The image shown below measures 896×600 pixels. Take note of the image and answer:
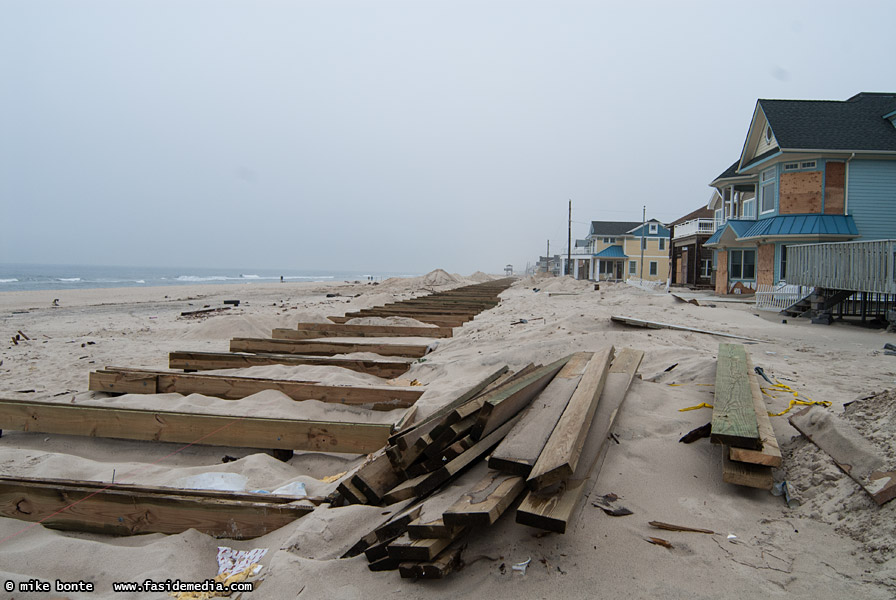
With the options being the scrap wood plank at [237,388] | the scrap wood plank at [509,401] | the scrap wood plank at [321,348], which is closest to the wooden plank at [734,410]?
the scrap wood plank at [509,401]

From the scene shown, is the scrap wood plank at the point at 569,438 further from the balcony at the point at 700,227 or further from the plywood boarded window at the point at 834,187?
the balcony at the point at 700,227

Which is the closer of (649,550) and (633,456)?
(649,550)

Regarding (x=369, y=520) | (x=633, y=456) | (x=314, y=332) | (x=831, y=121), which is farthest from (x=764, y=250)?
(x=369, y=520)

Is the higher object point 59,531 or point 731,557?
point 731,557

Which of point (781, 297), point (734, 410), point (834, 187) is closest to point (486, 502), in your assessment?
point (734, 410)

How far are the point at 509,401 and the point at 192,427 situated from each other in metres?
2.99

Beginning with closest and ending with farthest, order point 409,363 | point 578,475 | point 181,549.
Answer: point 578,475
point 181,549
point 409,363

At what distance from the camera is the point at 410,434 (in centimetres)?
304

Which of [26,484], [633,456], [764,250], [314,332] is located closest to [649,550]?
[633,456]

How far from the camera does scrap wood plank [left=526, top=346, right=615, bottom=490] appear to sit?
89.0 inches

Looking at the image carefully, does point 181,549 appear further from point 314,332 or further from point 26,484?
point 314,332

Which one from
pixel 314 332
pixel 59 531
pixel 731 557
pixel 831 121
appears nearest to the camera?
pixel 731 557

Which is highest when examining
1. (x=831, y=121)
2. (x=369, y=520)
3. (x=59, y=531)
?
(x=831, y=121)

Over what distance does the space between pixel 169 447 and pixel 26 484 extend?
4.41 feet
